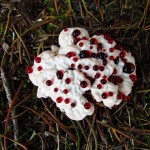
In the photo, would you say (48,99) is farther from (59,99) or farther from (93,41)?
(93,41)

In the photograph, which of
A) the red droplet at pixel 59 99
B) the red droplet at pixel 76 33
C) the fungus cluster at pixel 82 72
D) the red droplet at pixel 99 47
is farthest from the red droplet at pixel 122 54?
the red droplet at pixel 59 99

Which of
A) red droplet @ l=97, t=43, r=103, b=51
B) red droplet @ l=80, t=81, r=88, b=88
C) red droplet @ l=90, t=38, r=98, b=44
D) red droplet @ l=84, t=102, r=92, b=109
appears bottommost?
red droplet @ l=84, t=102, r=92, b=109

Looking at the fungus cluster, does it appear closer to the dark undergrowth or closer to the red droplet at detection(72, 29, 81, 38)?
the red droplet at detection(72, 29, 81, 38)

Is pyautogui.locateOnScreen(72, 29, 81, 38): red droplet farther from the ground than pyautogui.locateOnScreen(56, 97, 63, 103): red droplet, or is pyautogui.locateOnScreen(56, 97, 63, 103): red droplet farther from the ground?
pyautogui.locateOnScreen(72, 29, 81, 38): red droplet

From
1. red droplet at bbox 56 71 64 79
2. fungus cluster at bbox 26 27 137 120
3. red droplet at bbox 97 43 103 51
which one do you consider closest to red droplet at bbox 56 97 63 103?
fungus cluster at bbox 26 27 137 120

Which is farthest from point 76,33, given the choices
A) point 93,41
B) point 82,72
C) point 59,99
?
point 59,99

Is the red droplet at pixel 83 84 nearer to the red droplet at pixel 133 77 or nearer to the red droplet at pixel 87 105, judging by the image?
the red droplet at pixel 87 105
